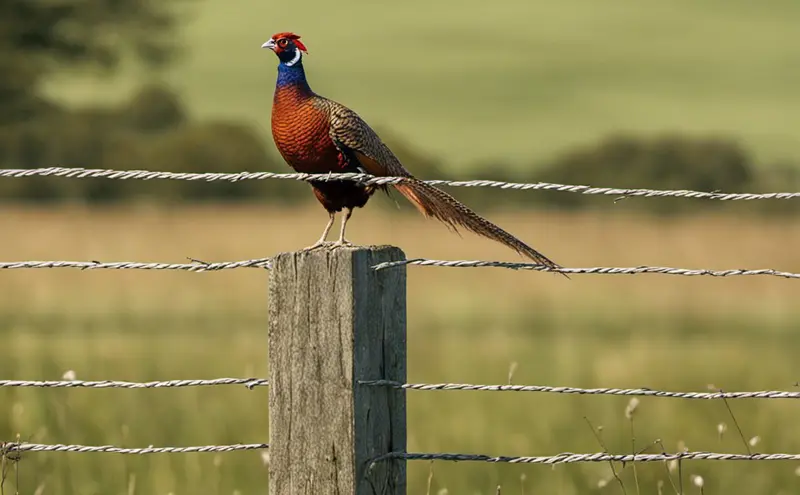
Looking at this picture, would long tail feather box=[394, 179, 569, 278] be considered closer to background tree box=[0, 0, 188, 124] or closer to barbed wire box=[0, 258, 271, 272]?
barbed wire box=[0, 258, 271, 272]

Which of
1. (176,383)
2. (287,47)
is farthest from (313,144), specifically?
(176,383)

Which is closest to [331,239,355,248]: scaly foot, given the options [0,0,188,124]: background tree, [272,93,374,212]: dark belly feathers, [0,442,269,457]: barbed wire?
[272,93,374,212]: dark belly feathers

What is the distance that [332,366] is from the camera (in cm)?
336

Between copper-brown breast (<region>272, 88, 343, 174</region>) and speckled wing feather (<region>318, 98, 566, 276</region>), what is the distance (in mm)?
34

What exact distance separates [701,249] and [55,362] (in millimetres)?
15110

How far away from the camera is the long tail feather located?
369cm

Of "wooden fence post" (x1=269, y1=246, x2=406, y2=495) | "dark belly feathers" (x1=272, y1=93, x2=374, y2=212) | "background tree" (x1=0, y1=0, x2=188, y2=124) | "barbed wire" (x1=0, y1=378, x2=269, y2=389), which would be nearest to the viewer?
"wooden fence post" (x1=269, y1=246, x2=406, y2=495)

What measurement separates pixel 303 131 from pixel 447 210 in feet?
2.40

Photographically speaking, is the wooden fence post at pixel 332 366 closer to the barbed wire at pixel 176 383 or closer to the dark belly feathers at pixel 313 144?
the barbed wire at pixel 176 383

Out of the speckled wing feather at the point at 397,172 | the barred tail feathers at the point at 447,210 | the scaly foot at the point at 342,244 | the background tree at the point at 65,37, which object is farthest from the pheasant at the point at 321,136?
the background tree at the point at 65,37

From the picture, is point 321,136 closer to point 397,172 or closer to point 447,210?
point 397,172

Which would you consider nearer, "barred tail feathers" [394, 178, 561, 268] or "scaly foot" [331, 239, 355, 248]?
"scaly foot" [331, 239, 355, 248]

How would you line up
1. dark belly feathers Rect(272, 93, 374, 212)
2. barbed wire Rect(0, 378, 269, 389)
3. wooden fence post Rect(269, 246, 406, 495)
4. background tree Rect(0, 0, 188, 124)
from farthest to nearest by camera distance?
background tree Rect(0, 0, 188, 124) < dark belly feathers Rect(272, 93, 374, 212) < barbed wire Rect(0, 378, 269, 389) < wooden fence post Rect(269, 246, 406, 495)

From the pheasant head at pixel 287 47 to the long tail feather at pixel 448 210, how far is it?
71 centimetres
